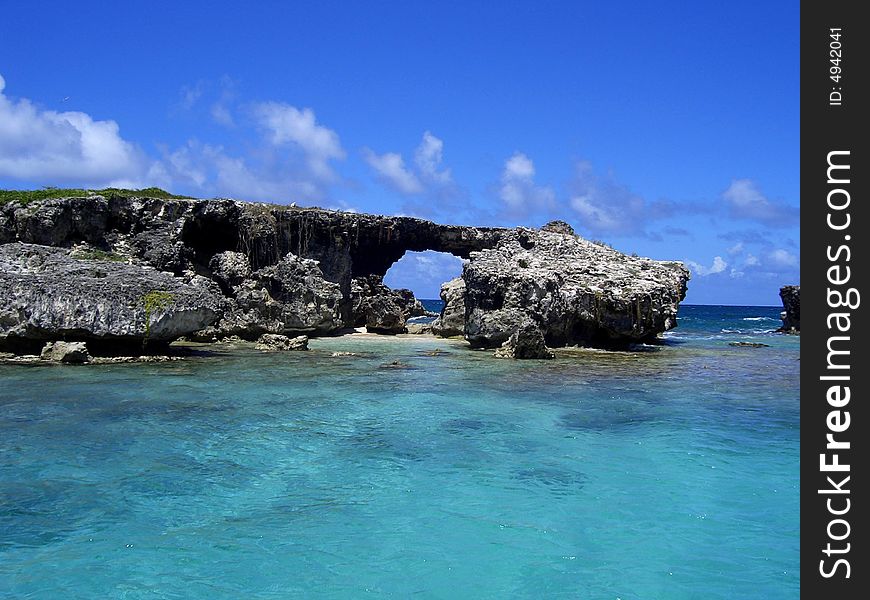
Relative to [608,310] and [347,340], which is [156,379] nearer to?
[347,340]

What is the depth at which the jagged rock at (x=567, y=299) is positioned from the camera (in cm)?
3103

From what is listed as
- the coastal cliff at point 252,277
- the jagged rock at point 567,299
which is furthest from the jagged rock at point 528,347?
the jagged rock at point 567,299

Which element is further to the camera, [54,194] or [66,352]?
[54,194]

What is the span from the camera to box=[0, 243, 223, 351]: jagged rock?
22141 millimetres

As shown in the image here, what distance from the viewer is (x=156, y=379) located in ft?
63.2

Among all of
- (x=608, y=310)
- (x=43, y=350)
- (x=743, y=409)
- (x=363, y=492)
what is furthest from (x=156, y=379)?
(x=608, y=310)

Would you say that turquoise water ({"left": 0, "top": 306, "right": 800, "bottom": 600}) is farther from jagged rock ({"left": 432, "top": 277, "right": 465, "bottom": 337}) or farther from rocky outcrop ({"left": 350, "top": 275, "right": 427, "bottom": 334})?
rocky outcrop ({"left": 350, "top": 275, "right": 427, "bottom": 334})

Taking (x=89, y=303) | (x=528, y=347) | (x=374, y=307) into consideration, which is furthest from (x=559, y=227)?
(x=89, y=303)

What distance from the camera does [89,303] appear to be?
22.4 m

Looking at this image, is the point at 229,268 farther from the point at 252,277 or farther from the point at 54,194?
the point at 54,194

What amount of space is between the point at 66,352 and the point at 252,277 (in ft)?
47.4

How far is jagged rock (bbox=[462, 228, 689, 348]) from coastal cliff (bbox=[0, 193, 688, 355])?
7 centimetres

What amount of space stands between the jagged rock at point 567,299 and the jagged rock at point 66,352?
56.6ft

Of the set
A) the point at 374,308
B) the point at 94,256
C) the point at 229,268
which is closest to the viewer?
the point at 94,256
